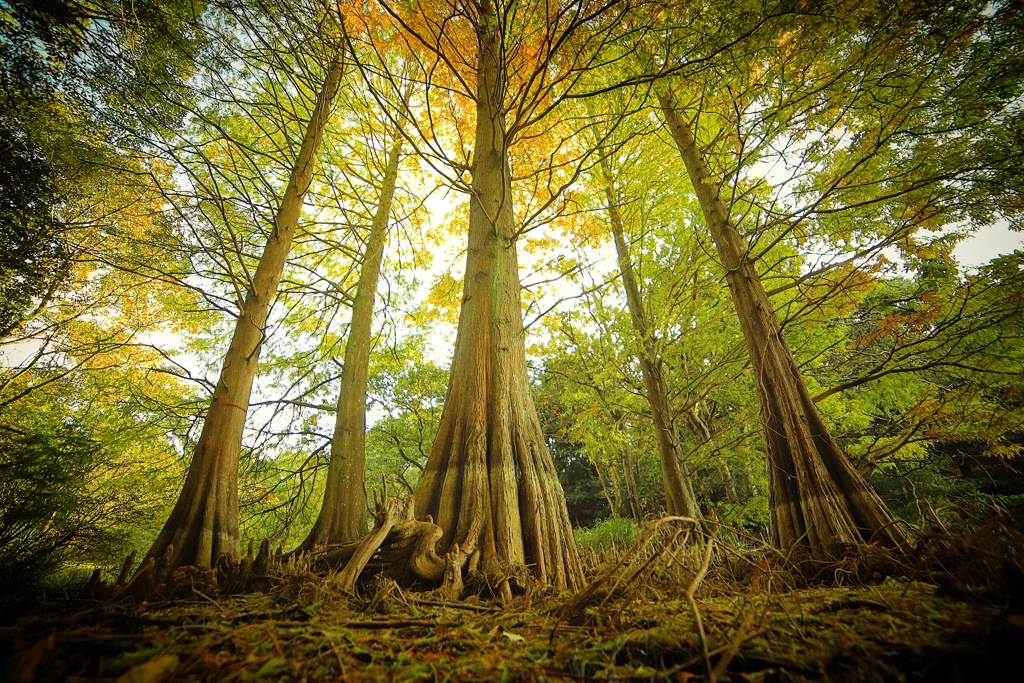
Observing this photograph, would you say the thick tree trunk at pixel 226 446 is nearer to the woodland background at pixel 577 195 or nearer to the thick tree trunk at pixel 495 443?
the woodland background at pixel 577 195

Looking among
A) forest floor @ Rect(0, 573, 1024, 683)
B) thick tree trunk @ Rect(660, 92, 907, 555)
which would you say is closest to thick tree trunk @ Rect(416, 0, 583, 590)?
forest floor @ Rect(0, 573, 1024, 683)

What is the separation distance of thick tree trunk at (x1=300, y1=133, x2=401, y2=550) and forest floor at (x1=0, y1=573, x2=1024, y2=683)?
141 inches

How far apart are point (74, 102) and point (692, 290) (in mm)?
8173

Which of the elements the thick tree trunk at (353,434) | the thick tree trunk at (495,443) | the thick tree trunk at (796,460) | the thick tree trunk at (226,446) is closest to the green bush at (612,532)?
the thick tree trunk at (353,434)

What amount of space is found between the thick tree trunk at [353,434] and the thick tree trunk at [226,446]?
3.76ft

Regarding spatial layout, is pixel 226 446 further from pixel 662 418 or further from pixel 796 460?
pixel 662 418

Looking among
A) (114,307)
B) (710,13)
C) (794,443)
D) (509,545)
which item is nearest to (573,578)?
(509,545)

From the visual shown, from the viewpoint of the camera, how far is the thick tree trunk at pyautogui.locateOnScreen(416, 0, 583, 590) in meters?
2.48

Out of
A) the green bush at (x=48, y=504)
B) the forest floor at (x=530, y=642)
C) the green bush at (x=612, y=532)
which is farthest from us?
the green bush at (x=612, y=532)

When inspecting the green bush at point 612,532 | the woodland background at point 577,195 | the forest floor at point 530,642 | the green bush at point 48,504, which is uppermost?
the woodland background at point 577,195

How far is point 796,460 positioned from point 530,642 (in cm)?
312

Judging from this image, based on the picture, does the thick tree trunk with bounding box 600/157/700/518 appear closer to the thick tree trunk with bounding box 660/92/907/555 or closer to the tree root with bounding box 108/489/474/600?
the thick tree trunk with bounding box 660/92/907/555

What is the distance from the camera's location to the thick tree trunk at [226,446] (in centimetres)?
286

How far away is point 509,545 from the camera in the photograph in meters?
2.43
